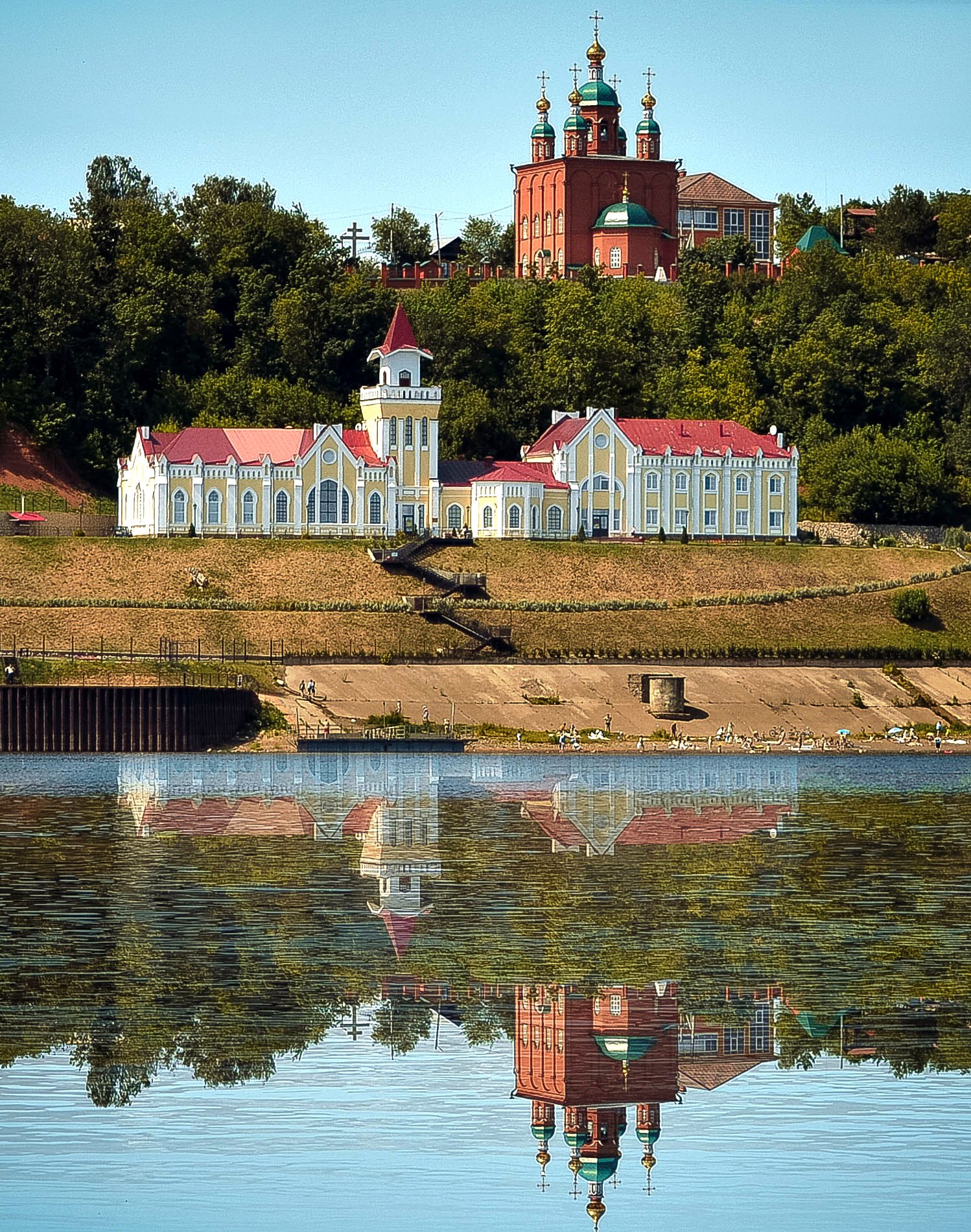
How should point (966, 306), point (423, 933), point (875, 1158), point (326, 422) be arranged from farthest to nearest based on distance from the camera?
point (966, 306)
point (326, 422)
point (423, 933)
point (875, 1158)

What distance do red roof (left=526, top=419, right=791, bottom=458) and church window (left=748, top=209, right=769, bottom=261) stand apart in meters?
54.7

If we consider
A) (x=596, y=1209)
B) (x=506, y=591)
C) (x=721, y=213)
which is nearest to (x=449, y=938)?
(x=596, y=1209)

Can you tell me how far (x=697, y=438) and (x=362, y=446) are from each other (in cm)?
1899

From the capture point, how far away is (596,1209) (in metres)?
19.9

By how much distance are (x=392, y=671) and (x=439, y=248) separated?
9500 cm

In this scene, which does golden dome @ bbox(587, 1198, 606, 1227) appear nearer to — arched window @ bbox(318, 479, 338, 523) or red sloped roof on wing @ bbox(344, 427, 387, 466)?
arched window @ bbox(318, 479, 338, 523)

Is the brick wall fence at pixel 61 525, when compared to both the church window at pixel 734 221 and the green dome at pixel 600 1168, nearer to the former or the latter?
the church window at pixel 734 221

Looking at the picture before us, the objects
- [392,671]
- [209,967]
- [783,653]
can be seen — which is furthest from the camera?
[783,653]

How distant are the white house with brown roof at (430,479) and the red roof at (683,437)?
0.44ft

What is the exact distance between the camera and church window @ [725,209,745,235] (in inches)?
7283

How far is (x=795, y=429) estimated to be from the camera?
141875 millimetres

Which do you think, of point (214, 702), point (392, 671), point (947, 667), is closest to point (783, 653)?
point (947, 667)

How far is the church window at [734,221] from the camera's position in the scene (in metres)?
185

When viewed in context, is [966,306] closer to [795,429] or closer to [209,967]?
[795,429]
